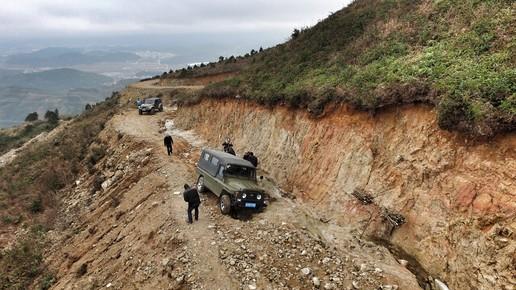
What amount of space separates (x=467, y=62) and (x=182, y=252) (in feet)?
41.3

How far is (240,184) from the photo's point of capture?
1647 centimetres

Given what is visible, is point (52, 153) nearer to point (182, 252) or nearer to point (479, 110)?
point (182, 252)

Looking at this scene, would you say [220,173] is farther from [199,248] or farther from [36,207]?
[36,207]

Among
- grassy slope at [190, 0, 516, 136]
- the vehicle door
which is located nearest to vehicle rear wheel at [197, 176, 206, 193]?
the vehicle door

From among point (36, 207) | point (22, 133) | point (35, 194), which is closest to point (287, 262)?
point (36, 207)

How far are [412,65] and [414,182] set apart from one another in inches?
226

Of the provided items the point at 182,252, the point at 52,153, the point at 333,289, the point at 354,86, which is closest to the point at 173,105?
the point at 52,153

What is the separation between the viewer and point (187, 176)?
21.1 m

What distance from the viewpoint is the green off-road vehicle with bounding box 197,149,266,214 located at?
630 inches

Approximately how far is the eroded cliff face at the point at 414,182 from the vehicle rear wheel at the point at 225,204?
3.93 metres

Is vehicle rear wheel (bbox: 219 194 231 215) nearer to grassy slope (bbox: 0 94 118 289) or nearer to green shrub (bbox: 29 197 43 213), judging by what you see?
grassy slope (bbox: 0 94 118 289)

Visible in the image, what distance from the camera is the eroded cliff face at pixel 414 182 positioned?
11383mm

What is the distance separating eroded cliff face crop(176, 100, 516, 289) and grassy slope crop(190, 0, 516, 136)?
74 cm

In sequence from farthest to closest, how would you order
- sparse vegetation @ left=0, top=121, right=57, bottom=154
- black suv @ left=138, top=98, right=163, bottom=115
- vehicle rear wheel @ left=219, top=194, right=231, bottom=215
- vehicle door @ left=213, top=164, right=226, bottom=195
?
sparse vegetation @ left=0, top=121, right=57, bottom=154 → black suv @ left=138, top=98, right=163, bottom=115 → vehicle door @ left=213, top=164, right=226, bottom=195 → vehicle rear wheel @ left=219, top=194, right=231, bottom=215
